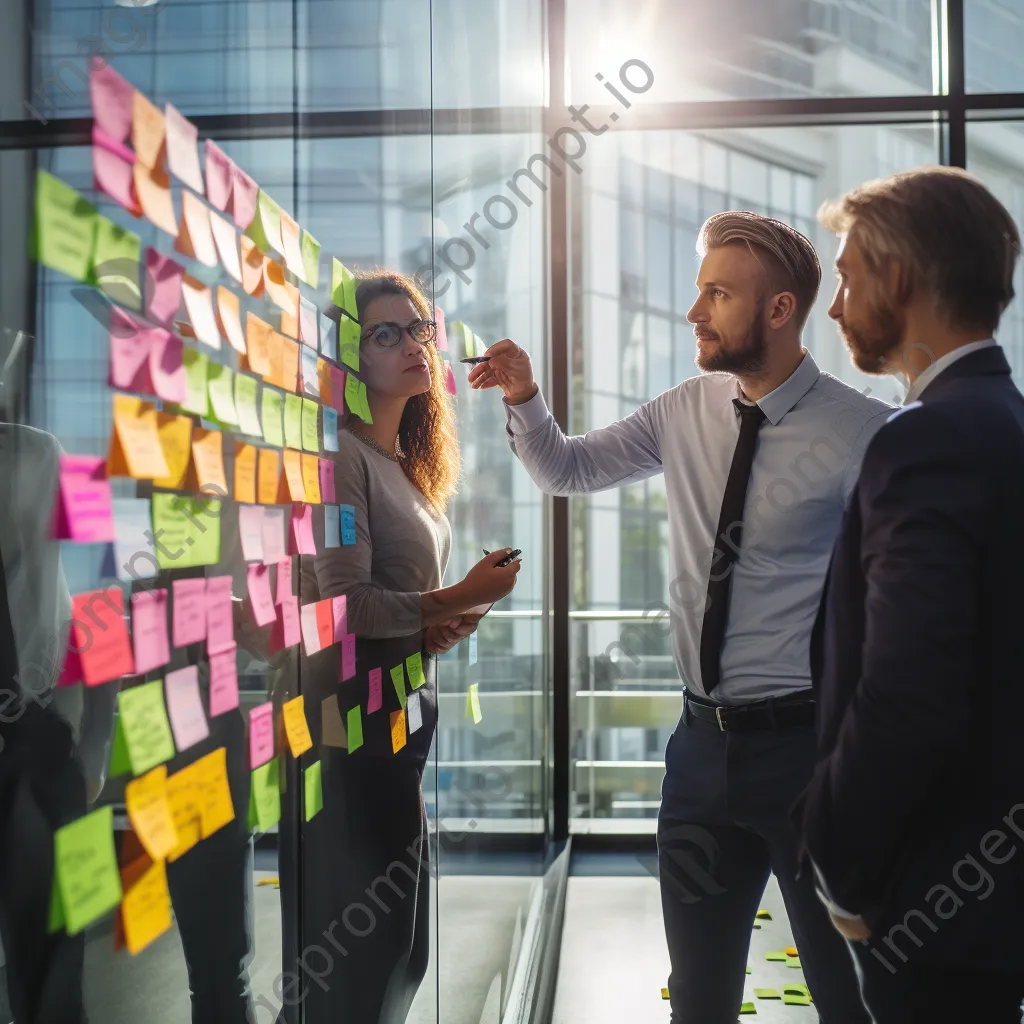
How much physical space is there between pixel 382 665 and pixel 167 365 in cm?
55

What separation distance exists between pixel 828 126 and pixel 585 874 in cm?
284

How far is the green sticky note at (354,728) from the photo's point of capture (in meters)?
0.87

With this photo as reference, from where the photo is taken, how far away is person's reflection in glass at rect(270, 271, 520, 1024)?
766 millimetres

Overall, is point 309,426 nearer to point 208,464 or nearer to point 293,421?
point 293,421

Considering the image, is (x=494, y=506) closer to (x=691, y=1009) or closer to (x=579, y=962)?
(x=691, y=1009)

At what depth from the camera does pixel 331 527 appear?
80cm

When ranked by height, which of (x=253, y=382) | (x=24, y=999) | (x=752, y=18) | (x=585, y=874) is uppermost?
(x=752, y=18)

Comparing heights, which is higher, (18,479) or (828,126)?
(828,126)

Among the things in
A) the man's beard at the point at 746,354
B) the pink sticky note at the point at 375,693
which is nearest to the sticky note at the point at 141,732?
the pink sticky note at the point at 375,693

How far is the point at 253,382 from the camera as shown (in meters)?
0.62

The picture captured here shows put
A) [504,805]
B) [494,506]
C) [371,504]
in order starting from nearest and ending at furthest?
1. [371,504]
2. [494,506]
3. [504,805]

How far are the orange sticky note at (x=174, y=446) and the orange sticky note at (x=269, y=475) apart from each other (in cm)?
11

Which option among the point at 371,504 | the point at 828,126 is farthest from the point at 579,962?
the point at 828,126

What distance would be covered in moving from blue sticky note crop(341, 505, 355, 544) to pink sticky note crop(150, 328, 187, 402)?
336 mm
